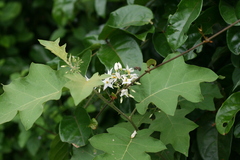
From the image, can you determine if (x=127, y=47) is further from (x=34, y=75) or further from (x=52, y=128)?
(x=52, y=128)

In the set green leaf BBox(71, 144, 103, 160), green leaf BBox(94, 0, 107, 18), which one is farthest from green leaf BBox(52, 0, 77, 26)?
green leaf BBox(71, 144, 103, 160)

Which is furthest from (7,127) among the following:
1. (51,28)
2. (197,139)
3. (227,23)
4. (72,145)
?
(227,23)

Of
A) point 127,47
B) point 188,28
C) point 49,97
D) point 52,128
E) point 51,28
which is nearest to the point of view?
point 49,97

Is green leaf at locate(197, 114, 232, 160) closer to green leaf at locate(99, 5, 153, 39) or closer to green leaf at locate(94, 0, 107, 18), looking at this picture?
green leaf at locate(99, 5, 153, 39)

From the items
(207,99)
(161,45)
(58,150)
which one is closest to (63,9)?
(161,45)

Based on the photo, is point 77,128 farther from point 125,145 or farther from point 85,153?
point 125,145
